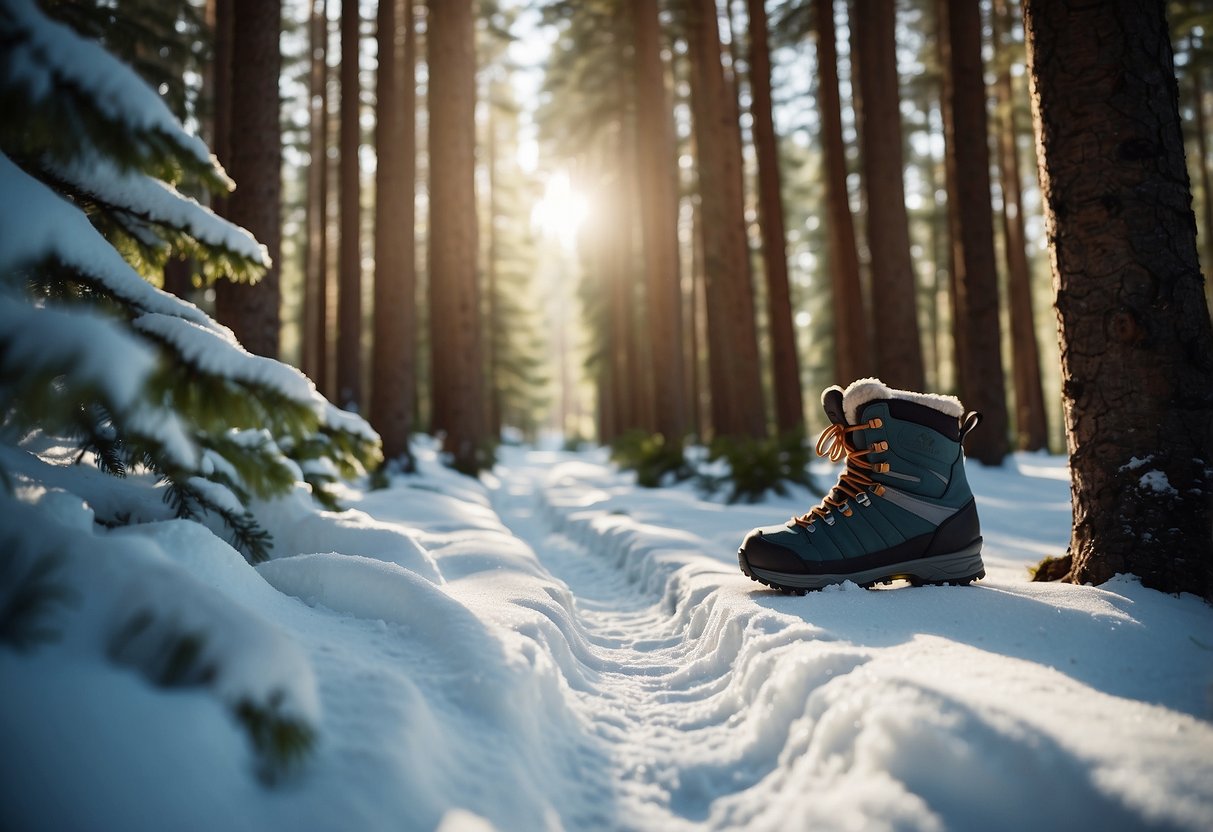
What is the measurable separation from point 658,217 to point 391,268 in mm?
5710

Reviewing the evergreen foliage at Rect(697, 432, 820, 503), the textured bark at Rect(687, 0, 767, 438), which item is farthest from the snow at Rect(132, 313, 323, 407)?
the textured bark at Rect(687, 0, 767, 438)

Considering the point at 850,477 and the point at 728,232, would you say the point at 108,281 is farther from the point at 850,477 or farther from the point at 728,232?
Result: the point at 728,232

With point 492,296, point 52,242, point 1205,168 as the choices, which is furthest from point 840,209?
point 492,296

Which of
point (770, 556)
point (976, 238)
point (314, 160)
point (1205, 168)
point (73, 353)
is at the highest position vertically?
point (314, 160)

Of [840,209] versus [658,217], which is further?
[658,217]

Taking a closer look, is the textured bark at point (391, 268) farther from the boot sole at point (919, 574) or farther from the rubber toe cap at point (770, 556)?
the boot sole at point (919, 574)

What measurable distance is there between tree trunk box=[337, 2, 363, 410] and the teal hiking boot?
33.6ft

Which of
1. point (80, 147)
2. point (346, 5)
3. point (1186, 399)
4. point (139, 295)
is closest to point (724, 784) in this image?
point (139, 295)

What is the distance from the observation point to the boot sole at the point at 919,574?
2469 mm

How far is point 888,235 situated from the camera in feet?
28.7

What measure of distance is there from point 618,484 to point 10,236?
30.5 feet

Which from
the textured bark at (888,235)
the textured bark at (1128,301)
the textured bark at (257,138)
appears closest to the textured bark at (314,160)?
the textured bark at (257,138)

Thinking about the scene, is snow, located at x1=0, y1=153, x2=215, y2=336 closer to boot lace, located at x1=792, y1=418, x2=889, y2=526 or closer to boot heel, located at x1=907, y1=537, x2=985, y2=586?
boot lace, located at x1=792, y1=418, x2=889, y2=526

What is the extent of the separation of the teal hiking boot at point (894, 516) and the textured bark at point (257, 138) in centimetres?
480
